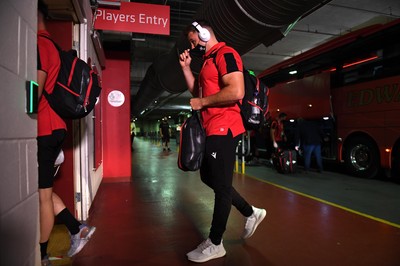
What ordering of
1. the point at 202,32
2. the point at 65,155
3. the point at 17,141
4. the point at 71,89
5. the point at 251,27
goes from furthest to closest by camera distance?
1. the point at 251,27
2. the point at 65,155
3. the point at 202,32
4. the point at 71,89
5. the point at 17,141

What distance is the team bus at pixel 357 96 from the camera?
5.75m

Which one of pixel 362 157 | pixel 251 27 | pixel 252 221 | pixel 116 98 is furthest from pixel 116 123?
pixel 362 157

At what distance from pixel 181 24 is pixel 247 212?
24.9 ft

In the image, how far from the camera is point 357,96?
654 cm

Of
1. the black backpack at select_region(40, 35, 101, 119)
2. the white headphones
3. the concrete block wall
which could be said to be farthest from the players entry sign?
the concrete block wall

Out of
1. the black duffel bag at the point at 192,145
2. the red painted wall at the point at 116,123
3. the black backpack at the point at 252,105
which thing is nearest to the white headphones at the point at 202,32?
the black backpack at the point at 252,105

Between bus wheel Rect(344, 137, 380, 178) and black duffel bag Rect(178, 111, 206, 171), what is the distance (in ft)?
18.0

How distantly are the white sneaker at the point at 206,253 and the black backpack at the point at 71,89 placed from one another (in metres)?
1.40

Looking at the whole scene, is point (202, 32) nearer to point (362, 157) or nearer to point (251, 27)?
point (251, 27)

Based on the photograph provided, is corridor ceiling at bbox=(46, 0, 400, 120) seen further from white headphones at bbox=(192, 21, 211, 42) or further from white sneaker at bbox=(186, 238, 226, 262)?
white sneaker at bbox=(186, 238, 226, 262)

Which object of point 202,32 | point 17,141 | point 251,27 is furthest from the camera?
point 251,27

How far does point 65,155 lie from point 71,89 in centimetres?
132

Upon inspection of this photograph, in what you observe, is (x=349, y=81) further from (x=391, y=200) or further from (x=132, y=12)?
(x=132, y=12)

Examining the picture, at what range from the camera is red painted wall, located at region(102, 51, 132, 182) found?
592cm
